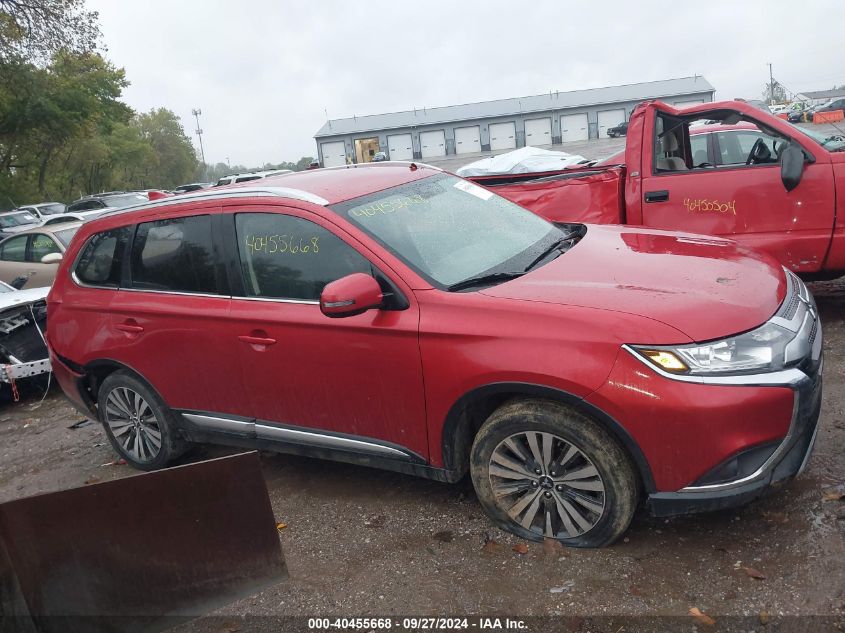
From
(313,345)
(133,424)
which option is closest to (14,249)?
(133,424)

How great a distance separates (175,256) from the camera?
14.3 ft

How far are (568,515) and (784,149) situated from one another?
13.4ft

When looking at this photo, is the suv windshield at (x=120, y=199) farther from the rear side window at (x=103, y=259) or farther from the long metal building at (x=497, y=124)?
the long metal building at (x=497, y=124)

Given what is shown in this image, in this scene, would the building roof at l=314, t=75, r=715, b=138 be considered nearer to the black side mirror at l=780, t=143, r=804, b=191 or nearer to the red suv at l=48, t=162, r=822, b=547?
the black side mirror at l=780, t=143, r=804, b=191

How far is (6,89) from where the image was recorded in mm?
27891

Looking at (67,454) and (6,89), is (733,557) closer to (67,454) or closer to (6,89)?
(67,454)

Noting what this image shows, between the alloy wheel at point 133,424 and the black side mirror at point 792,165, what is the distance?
5.09m

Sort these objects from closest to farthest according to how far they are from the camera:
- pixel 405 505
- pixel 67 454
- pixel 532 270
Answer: pixel 532 270
pixel 405 505
pixel 67 454

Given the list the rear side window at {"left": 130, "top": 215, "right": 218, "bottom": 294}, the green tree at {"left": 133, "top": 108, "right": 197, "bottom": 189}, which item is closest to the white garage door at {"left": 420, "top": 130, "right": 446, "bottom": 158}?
the green tree at {"left": 133, "top": 108, "right": 197, "bottom": 189}

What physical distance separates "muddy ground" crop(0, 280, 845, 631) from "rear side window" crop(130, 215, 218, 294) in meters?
1.41

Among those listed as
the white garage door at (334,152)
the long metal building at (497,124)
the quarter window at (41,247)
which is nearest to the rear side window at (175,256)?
the quarter window at (41,247)

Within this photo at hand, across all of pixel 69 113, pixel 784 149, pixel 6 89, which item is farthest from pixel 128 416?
pixel 69 113

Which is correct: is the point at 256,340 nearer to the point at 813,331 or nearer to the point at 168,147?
the point at 813,331

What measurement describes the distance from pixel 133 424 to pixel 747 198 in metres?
5.08
